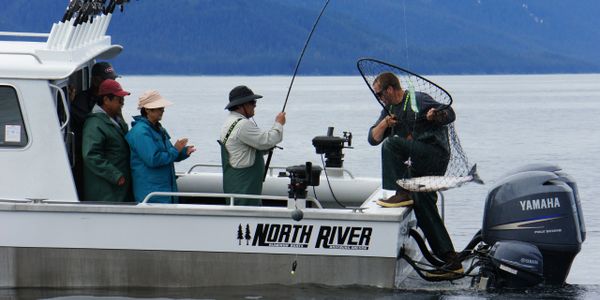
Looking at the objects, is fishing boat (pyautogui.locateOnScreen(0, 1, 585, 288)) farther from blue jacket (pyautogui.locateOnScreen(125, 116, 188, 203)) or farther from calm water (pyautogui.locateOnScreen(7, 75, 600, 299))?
blue jacket (pyautogui.locateOnScreen(125, 116, 188, 203))

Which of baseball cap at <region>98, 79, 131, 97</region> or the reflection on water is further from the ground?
baseball cap at <region>98, 79, 131, 97</region>

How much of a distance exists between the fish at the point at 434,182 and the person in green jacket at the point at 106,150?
94.0 inches

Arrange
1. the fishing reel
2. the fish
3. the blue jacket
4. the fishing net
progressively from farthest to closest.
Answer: the fishing reel
the blue jacket
the fishing net
the fish

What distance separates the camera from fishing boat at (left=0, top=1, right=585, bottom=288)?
9.55 metres

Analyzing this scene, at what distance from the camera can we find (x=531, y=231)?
958 cm

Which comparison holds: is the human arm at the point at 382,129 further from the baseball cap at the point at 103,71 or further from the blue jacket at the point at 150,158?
the baseball cap at the point at 103,71

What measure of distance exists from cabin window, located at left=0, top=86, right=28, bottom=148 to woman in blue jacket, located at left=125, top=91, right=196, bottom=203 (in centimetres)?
90

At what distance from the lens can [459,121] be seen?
60062mm

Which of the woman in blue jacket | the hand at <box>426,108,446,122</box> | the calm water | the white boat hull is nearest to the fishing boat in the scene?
the white boat hull

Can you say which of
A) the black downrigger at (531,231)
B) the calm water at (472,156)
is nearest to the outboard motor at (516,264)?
the black downrigger at (531,231)

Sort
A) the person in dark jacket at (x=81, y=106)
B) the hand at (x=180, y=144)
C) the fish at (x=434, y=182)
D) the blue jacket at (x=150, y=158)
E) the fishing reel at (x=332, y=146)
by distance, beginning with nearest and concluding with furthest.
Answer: the fish at (x=434, y=182) → the blue jacket at (x=150, y=158) → the hand at (x=180, y=144) → the person in dark jacket at (x=81, y=106) → the fishing reel at (x=332, y=146)

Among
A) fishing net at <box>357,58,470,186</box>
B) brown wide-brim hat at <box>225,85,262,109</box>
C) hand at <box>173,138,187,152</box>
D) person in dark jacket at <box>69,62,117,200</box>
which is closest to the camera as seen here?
fishing net at <box>357,58,470,186</box>

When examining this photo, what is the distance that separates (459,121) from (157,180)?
51113 millimetres

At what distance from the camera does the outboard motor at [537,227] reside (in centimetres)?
951
